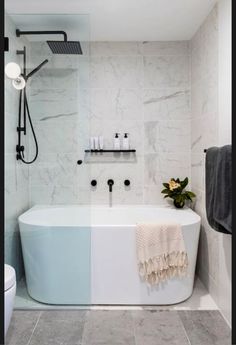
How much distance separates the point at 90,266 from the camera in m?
2.38

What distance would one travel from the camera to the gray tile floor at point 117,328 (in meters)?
1.92

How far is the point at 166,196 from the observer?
314 centimetres

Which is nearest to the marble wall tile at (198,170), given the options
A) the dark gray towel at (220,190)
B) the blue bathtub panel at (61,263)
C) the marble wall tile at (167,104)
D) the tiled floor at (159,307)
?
the marble wall tile at (167,104)

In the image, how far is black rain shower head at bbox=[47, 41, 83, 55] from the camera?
2721mm

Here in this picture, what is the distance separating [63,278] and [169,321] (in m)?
0.89

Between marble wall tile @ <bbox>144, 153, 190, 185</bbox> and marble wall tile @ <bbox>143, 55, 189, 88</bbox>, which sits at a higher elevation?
marble wall tile @ <bbox>143, 55, 189, 88</bbox>

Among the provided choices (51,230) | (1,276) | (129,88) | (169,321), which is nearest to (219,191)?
(169,321)

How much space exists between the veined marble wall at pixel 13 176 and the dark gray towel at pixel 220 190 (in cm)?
160

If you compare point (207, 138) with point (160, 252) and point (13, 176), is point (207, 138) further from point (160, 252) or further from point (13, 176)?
point (13, 176)

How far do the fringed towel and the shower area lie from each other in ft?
2.80

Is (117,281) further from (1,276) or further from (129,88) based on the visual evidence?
(129,88)

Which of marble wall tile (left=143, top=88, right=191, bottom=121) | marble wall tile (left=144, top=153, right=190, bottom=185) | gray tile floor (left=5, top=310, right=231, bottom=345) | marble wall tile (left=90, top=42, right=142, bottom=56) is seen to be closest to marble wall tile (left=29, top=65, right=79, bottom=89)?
marble wall tile (left=90, top=42, right=142, bottom=56)

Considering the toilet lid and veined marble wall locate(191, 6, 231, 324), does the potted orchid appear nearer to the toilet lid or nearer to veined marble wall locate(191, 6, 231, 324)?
veined marble wall locate(191, 6, 231, 324)

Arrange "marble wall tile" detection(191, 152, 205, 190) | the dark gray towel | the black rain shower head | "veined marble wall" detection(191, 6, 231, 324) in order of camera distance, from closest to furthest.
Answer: the dark gray towel, "veined marble wall" detection(191, 6, 231, 324), the black rain shower head, "marble wall tile" detection(191, 152, 205, 190)
